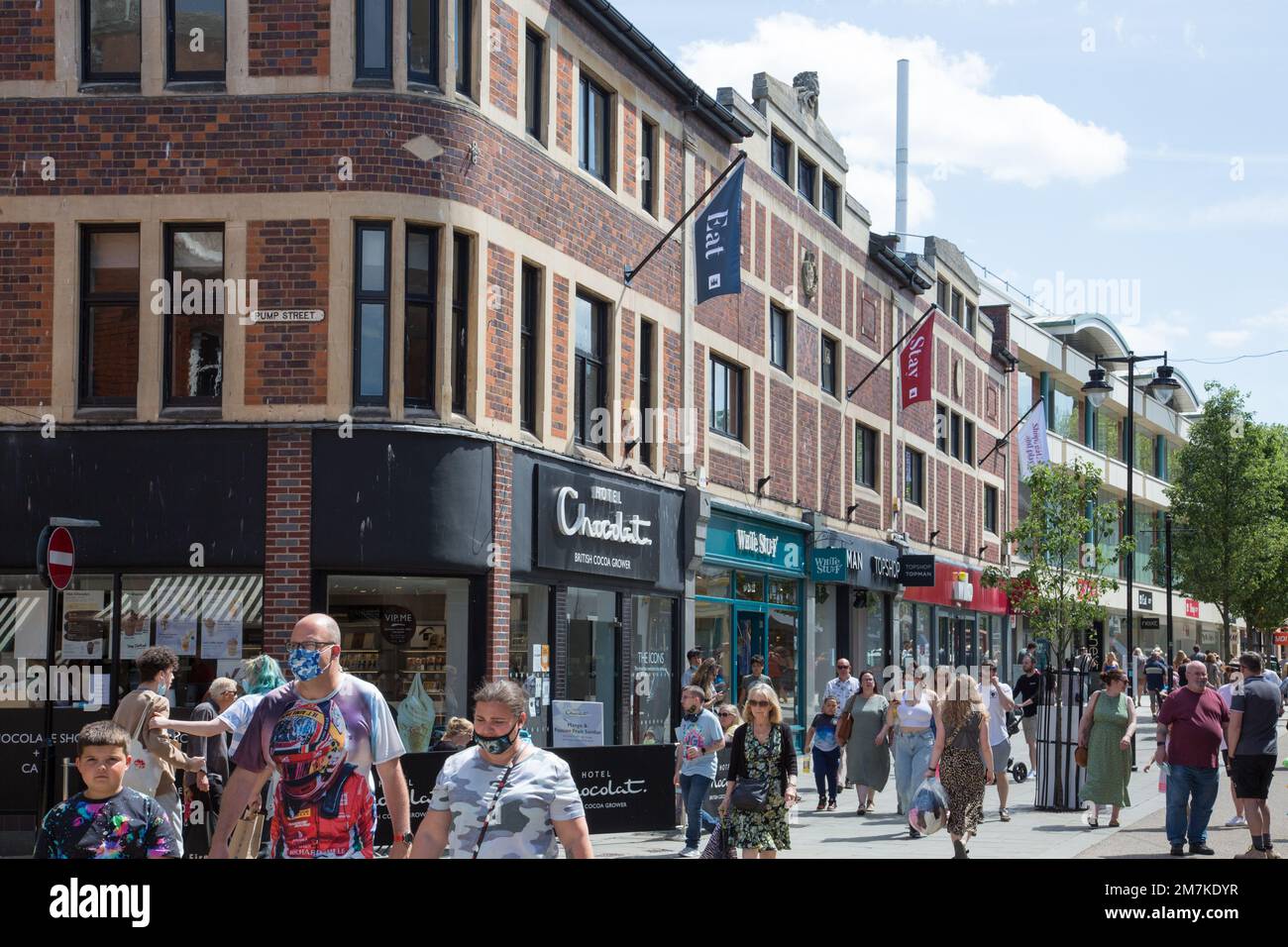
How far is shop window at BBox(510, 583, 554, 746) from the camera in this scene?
1980 centimetres

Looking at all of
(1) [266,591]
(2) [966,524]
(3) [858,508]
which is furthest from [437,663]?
(2) [966,524]

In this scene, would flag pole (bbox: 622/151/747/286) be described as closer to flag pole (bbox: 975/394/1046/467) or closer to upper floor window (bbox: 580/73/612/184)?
upper floor window (bbox: 580/73/612/184)

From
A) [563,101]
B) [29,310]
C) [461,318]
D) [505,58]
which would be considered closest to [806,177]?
[563,101]

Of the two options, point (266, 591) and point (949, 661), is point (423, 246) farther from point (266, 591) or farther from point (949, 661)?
point (949, 661)

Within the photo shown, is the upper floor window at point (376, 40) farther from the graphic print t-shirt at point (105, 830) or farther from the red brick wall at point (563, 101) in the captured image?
the graphic print t-shirt at point (105, 830)

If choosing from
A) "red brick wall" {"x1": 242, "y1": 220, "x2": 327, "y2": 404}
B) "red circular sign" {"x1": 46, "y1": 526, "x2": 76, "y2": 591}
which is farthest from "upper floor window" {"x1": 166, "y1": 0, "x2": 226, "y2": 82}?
"red circular sign" {"x1": 46, "y1": 526, "x2": 76, "y2": 591}

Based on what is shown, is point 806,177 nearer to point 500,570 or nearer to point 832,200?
point 832,200

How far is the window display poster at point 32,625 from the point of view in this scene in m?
17.8

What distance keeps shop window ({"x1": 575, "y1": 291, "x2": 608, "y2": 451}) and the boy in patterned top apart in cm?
1519

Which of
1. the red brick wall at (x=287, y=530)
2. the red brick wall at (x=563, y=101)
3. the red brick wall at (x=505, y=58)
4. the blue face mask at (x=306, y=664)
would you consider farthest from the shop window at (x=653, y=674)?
the blue face mask at (x=306, y=664)

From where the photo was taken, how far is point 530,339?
67.8 ft

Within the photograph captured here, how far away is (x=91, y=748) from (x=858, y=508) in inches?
1141

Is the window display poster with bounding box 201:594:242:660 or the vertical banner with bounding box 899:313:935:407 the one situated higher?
the vertical banner with bounding box 899:313:935:407

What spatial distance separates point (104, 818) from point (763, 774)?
5.94m
